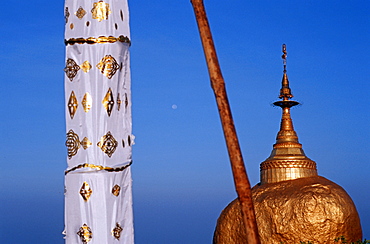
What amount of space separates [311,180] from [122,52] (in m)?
7.43

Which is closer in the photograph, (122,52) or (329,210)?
(122,52)

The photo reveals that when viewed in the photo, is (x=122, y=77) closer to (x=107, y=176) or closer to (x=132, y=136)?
(x=132, y=136)

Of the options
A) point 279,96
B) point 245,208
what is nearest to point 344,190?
point 279,96

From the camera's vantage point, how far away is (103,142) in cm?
313

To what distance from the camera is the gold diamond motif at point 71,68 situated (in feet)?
10.5

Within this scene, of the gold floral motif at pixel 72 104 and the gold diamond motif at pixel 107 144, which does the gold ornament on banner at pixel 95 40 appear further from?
the gold diamond motif at pixel 107 144

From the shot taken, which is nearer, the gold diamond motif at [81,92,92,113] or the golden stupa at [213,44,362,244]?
the gold diamond motif at [81,92,92,113]

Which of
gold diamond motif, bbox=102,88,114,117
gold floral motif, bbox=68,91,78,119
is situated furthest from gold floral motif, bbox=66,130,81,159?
gold diamond motif, bbox=102,88,114,117

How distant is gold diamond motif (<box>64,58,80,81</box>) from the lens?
3.21 metres

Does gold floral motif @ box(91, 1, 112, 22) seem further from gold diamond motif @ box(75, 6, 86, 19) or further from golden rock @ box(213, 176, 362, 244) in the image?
golden rock @ box(213, 176, 362, 244)

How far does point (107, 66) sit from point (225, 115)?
0.81m

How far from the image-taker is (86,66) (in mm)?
3182

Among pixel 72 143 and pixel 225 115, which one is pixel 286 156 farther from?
pixel 72 143

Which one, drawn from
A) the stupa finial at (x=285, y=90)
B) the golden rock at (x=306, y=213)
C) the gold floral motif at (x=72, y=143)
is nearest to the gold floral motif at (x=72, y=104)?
the gold floral motif at (x=72, y=143)
